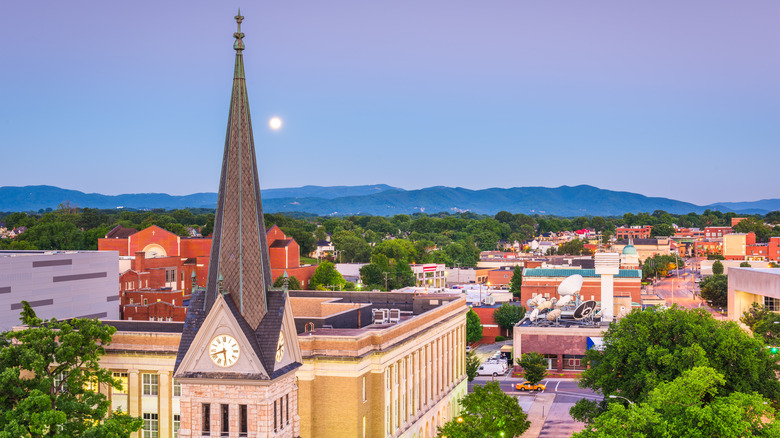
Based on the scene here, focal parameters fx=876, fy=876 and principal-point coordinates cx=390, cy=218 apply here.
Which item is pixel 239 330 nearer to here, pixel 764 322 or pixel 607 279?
pixel 764 322

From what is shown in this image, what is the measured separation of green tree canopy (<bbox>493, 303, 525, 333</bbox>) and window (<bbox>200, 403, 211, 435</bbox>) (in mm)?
106064

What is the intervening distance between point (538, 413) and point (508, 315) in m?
52.8

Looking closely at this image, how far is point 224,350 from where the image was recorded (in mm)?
41625

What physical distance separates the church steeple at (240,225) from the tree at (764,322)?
66.7 metres

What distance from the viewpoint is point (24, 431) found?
45688 millimetres

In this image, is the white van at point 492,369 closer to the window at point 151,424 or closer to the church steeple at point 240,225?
the window at point 151,424

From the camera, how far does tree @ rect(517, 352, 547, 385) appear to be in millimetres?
104938

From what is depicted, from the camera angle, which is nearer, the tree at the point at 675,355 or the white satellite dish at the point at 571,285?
the tree at the point at 675,355

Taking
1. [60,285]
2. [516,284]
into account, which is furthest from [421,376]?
[516,284]

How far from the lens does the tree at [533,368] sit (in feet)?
344

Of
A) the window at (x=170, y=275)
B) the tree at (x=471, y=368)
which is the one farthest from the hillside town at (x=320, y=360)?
the window at (x=170, y=275)

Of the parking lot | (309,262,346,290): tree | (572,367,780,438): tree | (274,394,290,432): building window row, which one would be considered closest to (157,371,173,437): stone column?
(274,394,290,432): building window row

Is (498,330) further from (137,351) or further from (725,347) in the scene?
(137,351)

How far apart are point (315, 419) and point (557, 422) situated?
3718 centimetres
